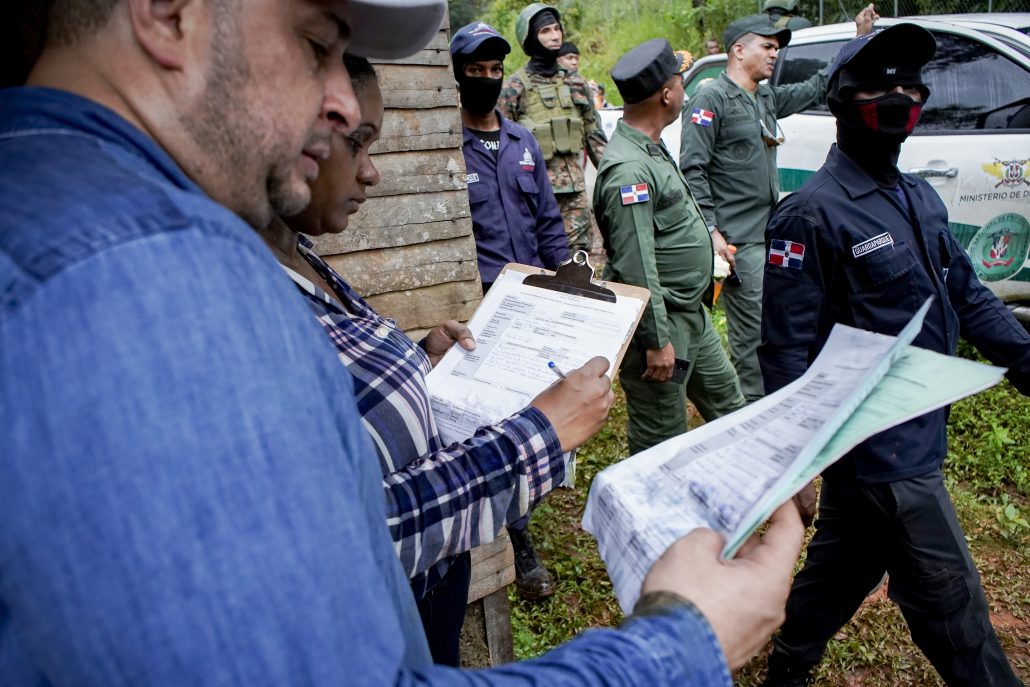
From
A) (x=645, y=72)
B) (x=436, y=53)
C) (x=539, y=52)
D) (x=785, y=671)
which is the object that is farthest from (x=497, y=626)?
(x=539, y=52)

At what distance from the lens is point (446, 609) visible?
5.40ft

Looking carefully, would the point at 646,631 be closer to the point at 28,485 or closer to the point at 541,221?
the point at 28,485

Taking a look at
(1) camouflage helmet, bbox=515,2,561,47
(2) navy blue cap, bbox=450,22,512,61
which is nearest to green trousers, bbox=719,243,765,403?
(2) navy blue cap, bbox=450,22,512,61

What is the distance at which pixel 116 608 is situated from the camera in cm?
50

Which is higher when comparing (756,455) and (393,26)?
(393,26)

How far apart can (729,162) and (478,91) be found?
1.65m

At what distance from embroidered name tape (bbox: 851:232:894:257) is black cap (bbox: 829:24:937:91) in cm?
47

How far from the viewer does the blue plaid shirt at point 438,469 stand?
4.14 feet

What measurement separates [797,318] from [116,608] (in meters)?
2.19

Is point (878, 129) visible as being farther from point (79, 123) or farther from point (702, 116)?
point (702, 116)

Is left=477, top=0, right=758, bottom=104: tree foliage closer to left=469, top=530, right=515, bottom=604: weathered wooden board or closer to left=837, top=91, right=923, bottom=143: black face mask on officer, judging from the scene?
left=837, top=91, right=923, bottom=143: black face mask on officer

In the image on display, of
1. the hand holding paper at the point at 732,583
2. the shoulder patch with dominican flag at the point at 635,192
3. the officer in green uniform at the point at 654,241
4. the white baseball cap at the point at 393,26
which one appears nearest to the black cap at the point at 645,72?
the officer in green uniform at the point at 654,241

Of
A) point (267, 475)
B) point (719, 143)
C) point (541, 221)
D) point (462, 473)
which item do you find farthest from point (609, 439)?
point (267, 475)

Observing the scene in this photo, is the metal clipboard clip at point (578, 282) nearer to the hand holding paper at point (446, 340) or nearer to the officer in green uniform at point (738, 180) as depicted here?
the hand holding paper at point (446, 340)
